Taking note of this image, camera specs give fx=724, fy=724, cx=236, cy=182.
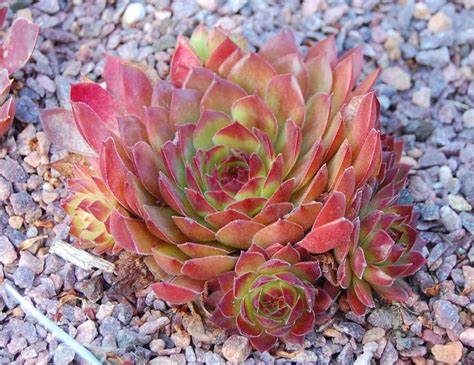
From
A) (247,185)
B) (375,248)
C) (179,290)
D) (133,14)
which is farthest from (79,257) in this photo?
(133,14)

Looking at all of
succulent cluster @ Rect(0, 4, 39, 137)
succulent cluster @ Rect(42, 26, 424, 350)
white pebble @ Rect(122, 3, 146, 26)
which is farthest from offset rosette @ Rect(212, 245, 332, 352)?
white pebble @ Rect(122, 3, 146, 26)

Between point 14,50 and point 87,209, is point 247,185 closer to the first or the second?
point 87,209

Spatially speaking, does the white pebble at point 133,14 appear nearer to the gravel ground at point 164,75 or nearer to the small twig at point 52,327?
the gravel ground at point 164,75

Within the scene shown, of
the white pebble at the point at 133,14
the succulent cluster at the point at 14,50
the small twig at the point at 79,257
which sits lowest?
the small twig at the point at 79,257

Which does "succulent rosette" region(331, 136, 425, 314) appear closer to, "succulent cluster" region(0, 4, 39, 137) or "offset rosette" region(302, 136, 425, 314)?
"offset rosette" region(302, 136, 425, 314)

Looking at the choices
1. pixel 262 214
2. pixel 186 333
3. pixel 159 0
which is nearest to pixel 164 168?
pixel 262 214

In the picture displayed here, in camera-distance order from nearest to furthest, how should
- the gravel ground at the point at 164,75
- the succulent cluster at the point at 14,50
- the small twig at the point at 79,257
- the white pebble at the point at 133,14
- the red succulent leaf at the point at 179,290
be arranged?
the red succulent leaf at the point at 179,290 → the gravel ground at the point at 164,75 → the small twig at the point at 79,257 → the succulent cluster at the point at 14,50 → the white pebble at the point at 133,14

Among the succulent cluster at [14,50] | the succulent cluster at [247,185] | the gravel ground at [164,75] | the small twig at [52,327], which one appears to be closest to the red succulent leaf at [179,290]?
the succulent cluster at [247,185]

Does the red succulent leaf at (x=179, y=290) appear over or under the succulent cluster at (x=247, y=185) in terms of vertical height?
under
